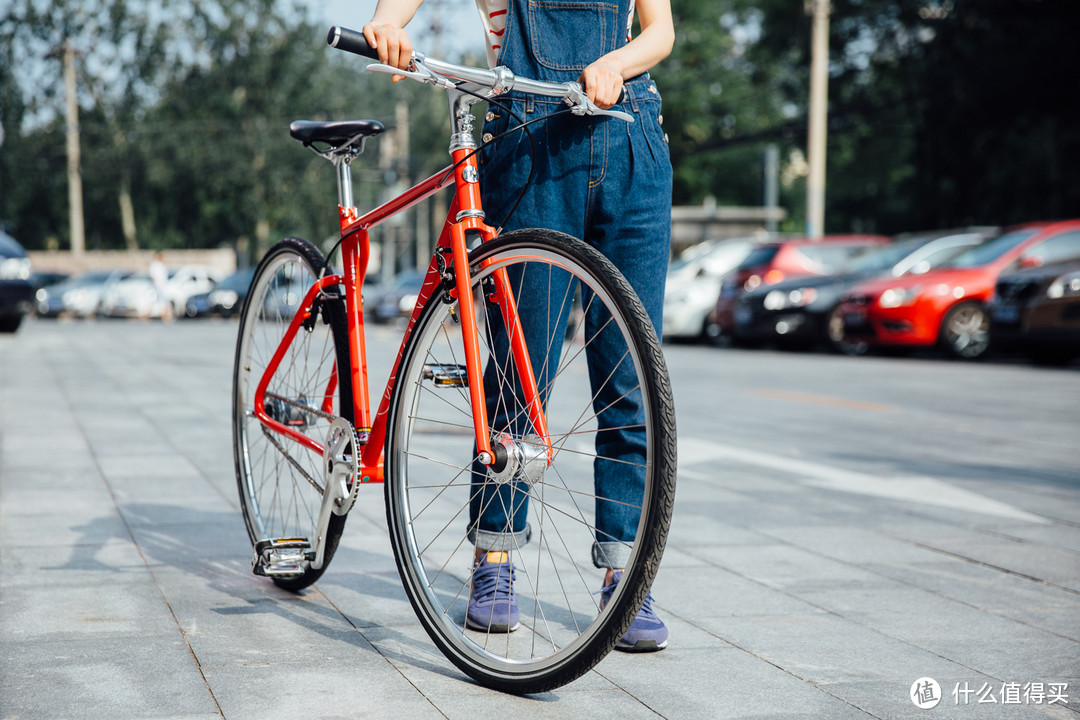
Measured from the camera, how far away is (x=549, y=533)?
3.99 m

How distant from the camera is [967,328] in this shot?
45.7 ft

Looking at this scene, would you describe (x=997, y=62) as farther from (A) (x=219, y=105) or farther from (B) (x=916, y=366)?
(A) (x=219, y=105)

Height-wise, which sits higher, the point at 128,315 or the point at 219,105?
the point at 219,105

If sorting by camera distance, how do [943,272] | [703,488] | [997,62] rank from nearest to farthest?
1. [703,488]
2. [943,272]
3. [997,62]

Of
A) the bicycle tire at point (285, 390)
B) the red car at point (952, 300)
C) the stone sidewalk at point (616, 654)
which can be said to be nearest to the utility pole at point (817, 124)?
the red car at point (952, 300)

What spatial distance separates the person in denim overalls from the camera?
277 cm

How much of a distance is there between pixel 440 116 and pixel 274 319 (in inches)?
1976

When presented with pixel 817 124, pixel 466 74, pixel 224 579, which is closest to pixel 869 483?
pixel 224 579

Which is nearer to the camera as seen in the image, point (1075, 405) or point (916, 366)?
point (1075, 405)

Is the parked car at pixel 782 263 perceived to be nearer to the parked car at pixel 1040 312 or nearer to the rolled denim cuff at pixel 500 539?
the parked car at pixel 1040 312

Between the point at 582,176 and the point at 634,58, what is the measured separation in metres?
0.31

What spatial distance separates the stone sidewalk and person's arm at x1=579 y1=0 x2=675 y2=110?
127cm

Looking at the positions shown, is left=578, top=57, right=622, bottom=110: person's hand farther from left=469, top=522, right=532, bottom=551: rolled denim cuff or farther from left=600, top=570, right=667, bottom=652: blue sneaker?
left=600, top=570, right=667, bottom=652: blue sneaker

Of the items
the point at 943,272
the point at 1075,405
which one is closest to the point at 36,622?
the point at 1075,405
